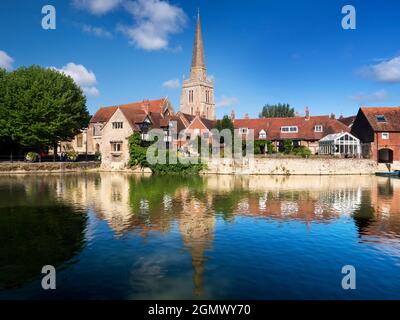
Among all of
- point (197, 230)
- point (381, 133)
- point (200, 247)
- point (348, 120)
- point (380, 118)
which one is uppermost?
point (348, 120)

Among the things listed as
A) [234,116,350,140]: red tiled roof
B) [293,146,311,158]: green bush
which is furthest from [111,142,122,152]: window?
[293,146,311,158]: green bush

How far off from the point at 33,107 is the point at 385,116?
2160 inches

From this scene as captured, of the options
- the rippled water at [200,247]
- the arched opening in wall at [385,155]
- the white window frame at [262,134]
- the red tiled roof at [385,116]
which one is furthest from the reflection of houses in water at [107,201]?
the arched opening in wall at [385,155]

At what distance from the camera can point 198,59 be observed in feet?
333

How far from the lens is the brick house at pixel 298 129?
62938mm

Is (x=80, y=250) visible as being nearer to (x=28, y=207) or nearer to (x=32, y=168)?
(x=28, y=207)

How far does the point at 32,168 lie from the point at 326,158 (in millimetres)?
44579

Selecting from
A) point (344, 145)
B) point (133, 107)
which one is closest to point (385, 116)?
point (344, 145)

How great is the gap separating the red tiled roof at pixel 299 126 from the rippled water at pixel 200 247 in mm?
36135

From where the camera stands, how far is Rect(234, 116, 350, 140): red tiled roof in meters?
62.9

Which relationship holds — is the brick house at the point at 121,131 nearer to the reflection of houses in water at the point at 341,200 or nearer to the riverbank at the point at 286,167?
the riverbank at the point at 286,167

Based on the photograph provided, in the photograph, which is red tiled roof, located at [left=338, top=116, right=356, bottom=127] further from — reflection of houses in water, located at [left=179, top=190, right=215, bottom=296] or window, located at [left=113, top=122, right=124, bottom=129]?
reflection of houses in water, located at [left=179, top=190, right=215, bottom=296]

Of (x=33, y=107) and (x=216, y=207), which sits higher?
(x=33, y=107)

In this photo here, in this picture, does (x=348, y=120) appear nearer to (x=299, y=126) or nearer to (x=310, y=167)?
(x=299, y=126)
